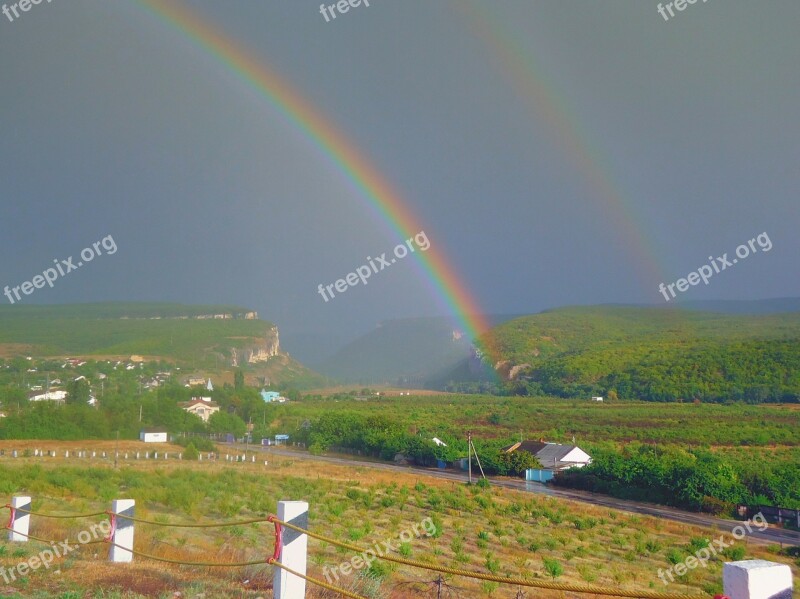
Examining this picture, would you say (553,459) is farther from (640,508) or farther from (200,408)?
(200,408)

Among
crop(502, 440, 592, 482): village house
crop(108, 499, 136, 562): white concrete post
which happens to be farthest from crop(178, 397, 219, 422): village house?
crop(108, 499, 136, 562): white concrete post

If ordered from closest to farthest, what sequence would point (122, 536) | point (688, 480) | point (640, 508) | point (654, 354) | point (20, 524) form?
point (122, 536), point (20, 524), point (640, 508), point (688, 480), point (654, 354)

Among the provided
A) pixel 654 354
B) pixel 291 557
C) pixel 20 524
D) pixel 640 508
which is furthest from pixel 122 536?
pixel 654 354

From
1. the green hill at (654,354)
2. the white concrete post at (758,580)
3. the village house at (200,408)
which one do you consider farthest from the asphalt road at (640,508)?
the green hill at (654,354)

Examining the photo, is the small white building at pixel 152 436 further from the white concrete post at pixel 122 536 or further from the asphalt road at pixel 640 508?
the white concrete post at pixel 122 536

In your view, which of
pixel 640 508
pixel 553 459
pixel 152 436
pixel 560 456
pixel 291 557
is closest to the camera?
pixel 291 557

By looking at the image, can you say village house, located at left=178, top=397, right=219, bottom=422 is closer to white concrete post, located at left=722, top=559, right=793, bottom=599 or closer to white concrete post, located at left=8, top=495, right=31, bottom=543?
white concrete post, located at left=8, top=495, right=31, bottom=543
